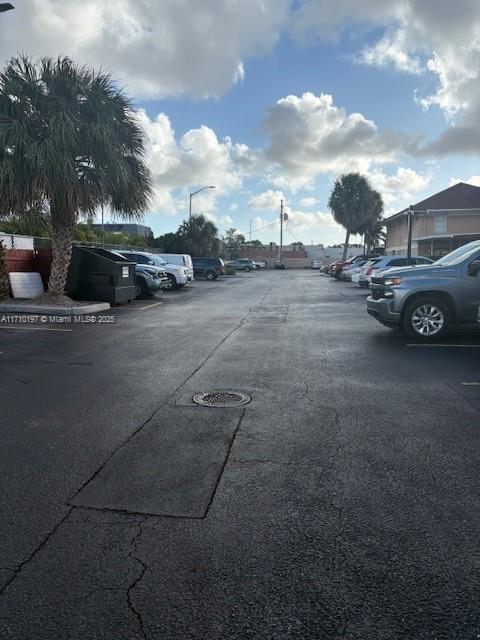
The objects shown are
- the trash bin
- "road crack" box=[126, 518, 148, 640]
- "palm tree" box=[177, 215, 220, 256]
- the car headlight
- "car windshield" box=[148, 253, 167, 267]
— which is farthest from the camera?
"palm tree" box=[177, 215, 220, 256]

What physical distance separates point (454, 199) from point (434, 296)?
36.3m

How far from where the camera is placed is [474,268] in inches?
364

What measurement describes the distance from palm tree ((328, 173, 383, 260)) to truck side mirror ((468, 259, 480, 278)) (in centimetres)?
5255

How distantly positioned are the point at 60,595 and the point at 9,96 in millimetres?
14119

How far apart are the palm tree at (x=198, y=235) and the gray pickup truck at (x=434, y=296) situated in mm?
41723

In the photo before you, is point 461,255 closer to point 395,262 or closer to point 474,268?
point 474,268

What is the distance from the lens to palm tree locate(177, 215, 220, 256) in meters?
50.3

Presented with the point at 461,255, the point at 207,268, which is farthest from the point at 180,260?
the point at 461,255

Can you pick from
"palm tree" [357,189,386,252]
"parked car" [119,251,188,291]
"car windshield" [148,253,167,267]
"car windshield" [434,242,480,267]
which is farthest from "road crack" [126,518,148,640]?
"palm tree" [357,189,386,252]

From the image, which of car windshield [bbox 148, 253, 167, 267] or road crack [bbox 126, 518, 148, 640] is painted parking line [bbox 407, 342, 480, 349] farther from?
car windshield [bbox 148, 253, 167, 267]

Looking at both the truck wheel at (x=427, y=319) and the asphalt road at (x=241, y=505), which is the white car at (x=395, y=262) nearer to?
the truck wheel at (x=427, y=319)

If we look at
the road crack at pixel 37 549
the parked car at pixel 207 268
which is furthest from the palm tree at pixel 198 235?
the road crack at pixel 37 549

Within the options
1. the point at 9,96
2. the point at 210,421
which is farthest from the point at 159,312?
the point at 210,421

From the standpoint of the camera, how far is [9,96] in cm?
1328
